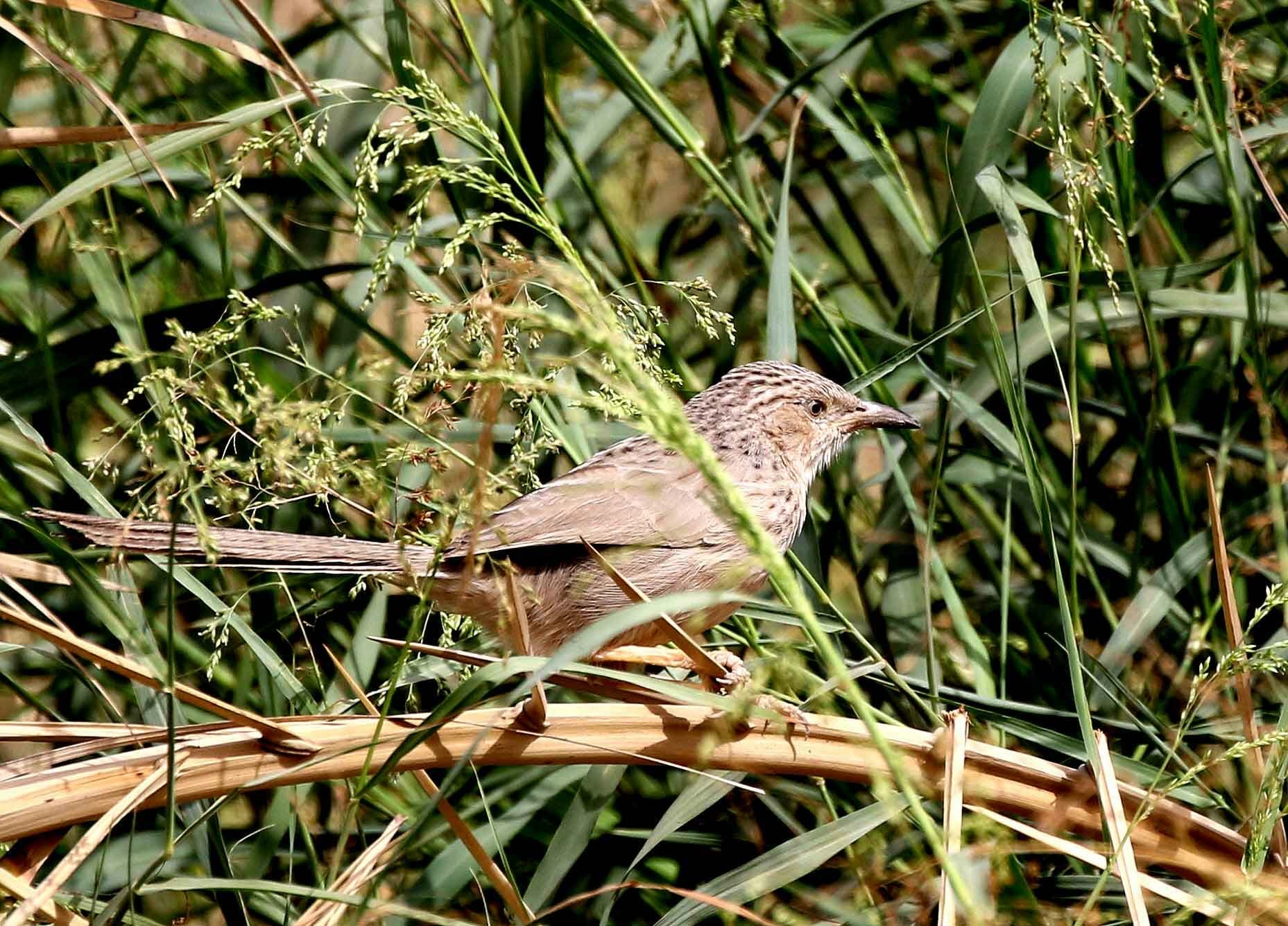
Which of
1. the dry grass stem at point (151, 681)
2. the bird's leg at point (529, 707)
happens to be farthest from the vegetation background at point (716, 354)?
the bird's leg at point (529, 707)

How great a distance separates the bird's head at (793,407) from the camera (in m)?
3.73

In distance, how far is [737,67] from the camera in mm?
4266

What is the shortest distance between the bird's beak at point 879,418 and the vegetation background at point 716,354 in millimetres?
61

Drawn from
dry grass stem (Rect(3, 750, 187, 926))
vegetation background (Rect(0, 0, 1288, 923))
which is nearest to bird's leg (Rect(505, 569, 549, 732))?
vegetation background (Rect(0, 0, 1288, 923))

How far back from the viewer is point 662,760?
222 centimetres

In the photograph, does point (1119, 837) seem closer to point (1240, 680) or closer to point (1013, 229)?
point (1240, 680)

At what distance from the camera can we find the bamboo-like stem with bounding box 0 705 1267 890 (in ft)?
6.55

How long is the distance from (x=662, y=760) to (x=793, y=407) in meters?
1.72

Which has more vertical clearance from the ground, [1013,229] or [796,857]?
[1013,229]

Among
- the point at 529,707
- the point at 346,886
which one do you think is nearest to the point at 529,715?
the point at 529,707

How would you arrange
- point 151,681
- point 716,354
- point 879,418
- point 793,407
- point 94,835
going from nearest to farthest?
point 94,835
point 151,681
point 879,418
point 793,407
point 716,354

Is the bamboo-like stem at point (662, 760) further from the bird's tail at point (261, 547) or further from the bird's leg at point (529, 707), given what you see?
the bird's tail at point (261, 547)

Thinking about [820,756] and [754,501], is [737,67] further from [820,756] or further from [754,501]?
[820,756]

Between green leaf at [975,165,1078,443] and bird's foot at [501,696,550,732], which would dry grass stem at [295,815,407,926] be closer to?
bird's foot at [501,696,550,732]
